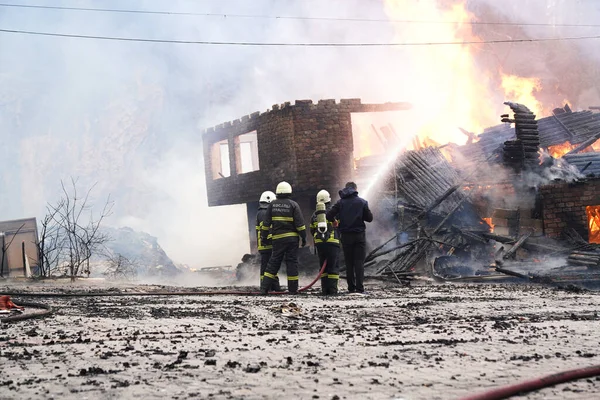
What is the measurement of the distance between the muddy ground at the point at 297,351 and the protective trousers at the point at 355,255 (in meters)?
2.98

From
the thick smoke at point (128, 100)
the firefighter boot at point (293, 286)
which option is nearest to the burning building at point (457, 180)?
the firefighter boot at point (293, 286)

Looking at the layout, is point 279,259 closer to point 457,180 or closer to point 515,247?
point 515,247

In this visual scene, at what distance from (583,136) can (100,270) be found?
16.8 metres

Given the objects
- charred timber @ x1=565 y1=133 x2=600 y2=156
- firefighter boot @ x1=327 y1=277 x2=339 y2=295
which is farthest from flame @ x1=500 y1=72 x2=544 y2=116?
firefighter boot @ x1=327 y1=277 x2=339 y2=295

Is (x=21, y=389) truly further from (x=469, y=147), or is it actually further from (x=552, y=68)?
(x=552, y=68)

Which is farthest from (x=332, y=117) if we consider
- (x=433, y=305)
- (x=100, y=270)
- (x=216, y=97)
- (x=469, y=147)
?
(x=216, y=97)

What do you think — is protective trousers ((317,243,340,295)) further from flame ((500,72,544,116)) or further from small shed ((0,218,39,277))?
flame ((500,72,544,116))

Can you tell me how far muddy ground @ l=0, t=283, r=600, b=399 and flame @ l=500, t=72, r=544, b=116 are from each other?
2551 cm

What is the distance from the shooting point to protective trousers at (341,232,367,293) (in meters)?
11.9

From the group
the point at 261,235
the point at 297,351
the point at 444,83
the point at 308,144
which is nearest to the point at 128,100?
the point at 444,83

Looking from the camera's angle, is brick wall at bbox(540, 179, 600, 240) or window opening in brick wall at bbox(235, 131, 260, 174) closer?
brick wall at bbox(540, 179, 600, 240)

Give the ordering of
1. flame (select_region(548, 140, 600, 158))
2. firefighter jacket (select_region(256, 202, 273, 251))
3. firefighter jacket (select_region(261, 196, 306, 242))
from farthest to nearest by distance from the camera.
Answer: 1. flame (select_region(548, 140, 600, 158))
2. firefighter jacket (select_region(256, 202, 273, 251))
3. firefighter jacket (select_region(261, 196, 306, 242))

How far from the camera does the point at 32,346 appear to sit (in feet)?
18.1

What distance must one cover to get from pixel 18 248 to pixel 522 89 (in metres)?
23.9
